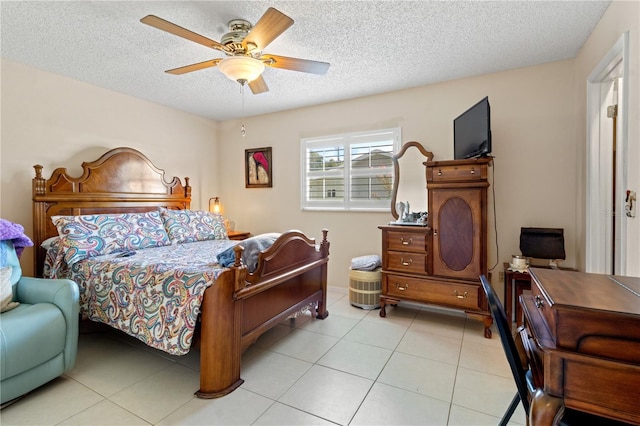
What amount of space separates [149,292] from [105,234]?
45.1 inches

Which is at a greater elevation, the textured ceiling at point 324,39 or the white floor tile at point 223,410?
the textured ceiling at point 324,39

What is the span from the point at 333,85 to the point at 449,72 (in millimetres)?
1215

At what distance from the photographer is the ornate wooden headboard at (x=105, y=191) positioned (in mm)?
2851

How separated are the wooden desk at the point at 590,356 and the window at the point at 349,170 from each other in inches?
110

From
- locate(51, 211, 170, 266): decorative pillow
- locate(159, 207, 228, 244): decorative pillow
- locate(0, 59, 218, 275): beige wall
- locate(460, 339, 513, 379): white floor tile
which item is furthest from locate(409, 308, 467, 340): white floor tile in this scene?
locate(0, 59, 218, 275): beige wall

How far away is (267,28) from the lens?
1.76 meters

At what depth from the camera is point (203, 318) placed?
5.89 ft

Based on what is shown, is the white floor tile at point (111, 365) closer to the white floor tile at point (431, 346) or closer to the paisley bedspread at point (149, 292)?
the paisley bedspread at point (149, 292)

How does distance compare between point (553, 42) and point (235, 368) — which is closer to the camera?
point (235, 368)

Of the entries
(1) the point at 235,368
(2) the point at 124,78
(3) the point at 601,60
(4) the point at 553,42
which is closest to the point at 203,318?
(1) the point at 235,368

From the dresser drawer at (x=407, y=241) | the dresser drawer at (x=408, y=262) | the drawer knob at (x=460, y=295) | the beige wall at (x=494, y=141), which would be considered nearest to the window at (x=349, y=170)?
the beige wall at (x=494, y=141)

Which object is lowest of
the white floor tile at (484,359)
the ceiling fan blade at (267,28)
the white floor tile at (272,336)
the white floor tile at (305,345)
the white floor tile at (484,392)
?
the white floor tile at (484,359)

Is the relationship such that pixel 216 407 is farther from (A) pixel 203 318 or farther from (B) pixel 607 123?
(B) pixel 607 123

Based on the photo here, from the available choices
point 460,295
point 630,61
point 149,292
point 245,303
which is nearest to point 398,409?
point 245,303
